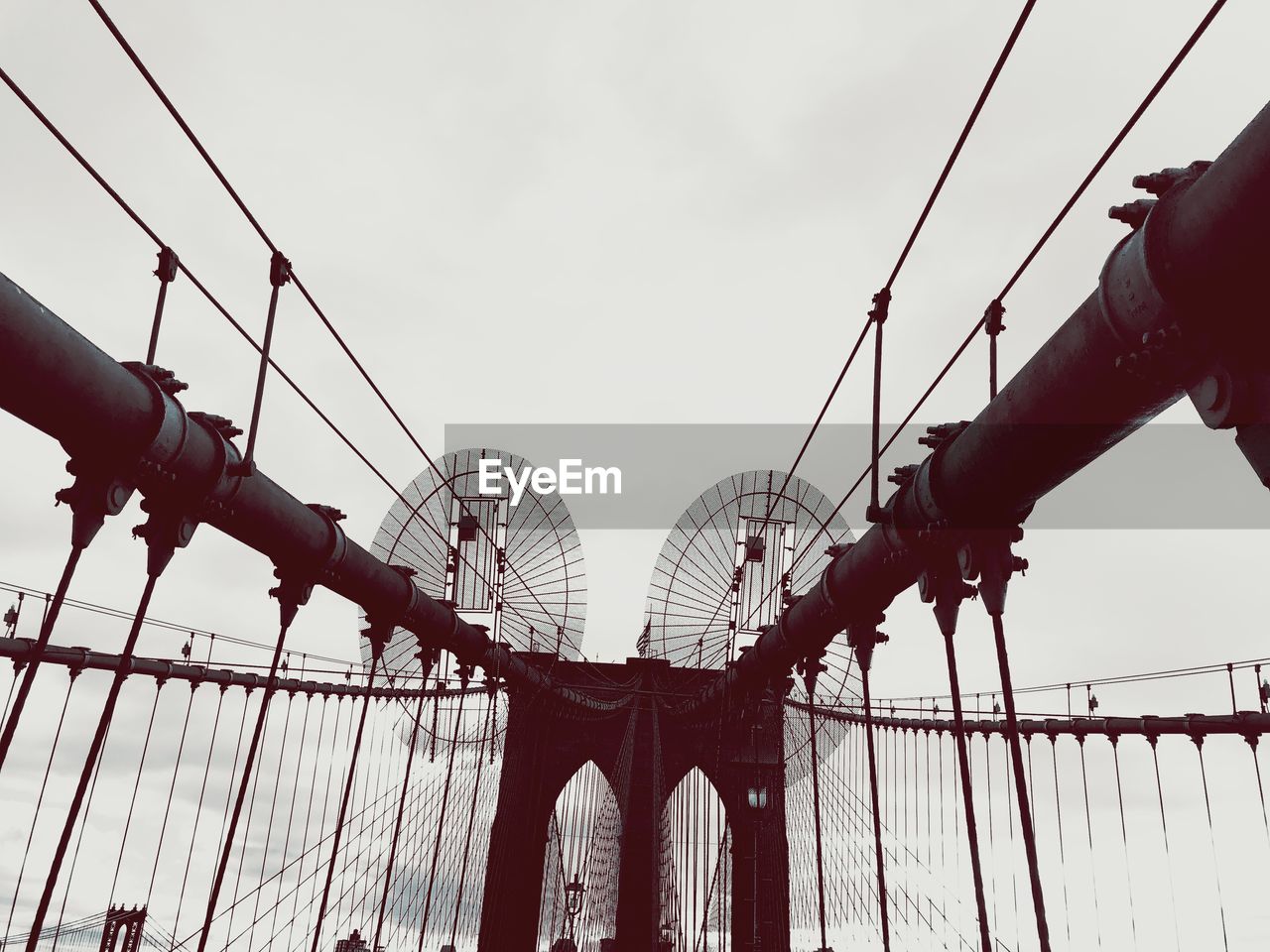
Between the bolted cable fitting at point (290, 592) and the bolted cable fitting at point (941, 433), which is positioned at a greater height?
the bolted cable fitting at point (941, 433)

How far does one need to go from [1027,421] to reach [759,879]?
105 feet

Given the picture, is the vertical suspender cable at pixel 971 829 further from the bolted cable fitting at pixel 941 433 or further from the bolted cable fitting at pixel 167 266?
the bolted cable fitting at pixel 167 266

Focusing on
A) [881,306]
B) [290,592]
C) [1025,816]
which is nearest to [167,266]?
[290,592]

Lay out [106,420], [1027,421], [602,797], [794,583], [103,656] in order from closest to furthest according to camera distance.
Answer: [1027,421] < [106,420] < [103,656] < [794,583] < [602,797]

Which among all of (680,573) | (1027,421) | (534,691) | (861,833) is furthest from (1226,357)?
(680,573)

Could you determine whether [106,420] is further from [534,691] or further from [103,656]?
[534,691]

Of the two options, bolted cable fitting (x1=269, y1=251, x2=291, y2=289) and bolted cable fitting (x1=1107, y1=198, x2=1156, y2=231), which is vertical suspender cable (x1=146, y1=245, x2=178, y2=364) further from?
bolted cable fitting (x1=1107, y1=198, x2=1156, y2=231)

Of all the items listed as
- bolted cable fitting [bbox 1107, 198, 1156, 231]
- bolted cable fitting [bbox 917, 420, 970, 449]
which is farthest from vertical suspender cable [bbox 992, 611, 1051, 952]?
bolted cable fitting [bbox 1107, 198, 1156, 231]

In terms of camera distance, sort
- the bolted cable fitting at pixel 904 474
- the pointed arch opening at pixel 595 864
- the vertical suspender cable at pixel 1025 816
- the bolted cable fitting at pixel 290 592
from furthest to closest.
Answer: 1. the pointed arch opening at pixel 595 864
2. the bolted cable fitting at pixel 290 592
3. the bolted cable fitting at pixel 904 474
4. the vertical suspender cable at pixel 1025 816

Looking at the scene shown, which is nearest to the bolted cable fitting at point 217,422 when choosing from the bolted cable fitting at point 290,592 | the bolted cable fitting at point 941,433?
the bolted cable fitting at point 290,592

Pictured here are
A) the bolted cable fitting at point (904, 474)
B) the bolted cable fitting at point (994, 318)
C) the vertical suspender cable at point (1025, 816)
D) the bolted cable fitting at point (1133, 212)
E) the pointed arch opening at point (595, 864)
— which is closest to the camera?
the bolted cable fitting at point (1133, 212)

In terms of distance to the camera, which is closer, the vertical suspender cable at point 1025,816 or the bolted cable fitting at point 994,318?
the vertical suspender cable at point 1025,816

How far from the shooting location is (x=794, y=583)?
22891mm

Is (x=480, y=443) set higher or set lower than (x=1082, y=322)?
higher
